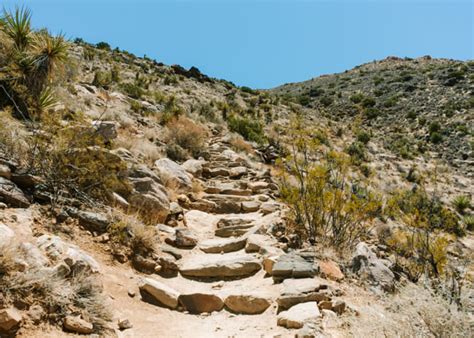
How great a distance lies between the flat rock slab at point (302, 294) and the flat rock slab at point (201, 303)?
0.76 metres

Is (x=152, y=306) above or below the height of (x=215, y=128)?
below

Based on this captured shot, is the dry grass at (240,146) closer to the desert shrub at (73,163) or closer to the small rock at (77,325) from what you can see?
the desert shrub at (73,163)

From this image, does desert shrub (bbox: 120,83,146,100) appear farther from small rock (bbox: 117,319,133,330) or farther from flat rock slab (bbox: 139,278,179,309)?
small rock (bbox: 117,319,133,330)

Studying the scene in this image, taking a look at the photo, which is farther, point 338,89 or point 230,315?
point 338,89

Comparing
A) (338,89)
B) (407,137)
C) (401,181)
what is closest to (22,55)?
(401,181)

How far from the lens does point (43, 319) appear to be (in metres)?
3.06

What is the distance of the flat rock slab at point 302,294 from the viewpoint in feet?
13.1

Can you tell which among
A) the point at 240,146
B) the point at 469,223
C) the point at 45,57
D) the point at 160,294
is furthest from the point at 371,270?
the point at 469,223

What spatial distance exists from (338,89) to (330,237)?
30.0 m

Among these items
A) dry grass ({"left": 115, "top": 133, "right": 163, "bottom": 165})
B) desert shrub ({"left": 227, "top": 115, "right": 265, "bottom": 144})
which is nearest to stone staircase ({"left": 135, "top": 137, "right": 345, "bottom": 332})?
dry grass ({"left": 115, "top": 133, "right": 163, "bottom": 165})

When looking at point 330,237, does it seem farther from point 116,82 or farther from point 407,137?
point 407,137

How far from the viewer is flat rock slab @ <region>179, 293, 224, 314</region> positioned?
14.3 feet

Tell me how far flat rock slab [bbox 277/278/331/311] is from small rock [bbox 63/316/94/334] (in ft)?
6.26

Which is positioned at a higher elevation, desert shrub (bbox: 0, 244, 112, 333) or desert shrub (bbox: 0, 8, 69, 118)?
desert shrub (bbox: 0, 8, 69, 118)
